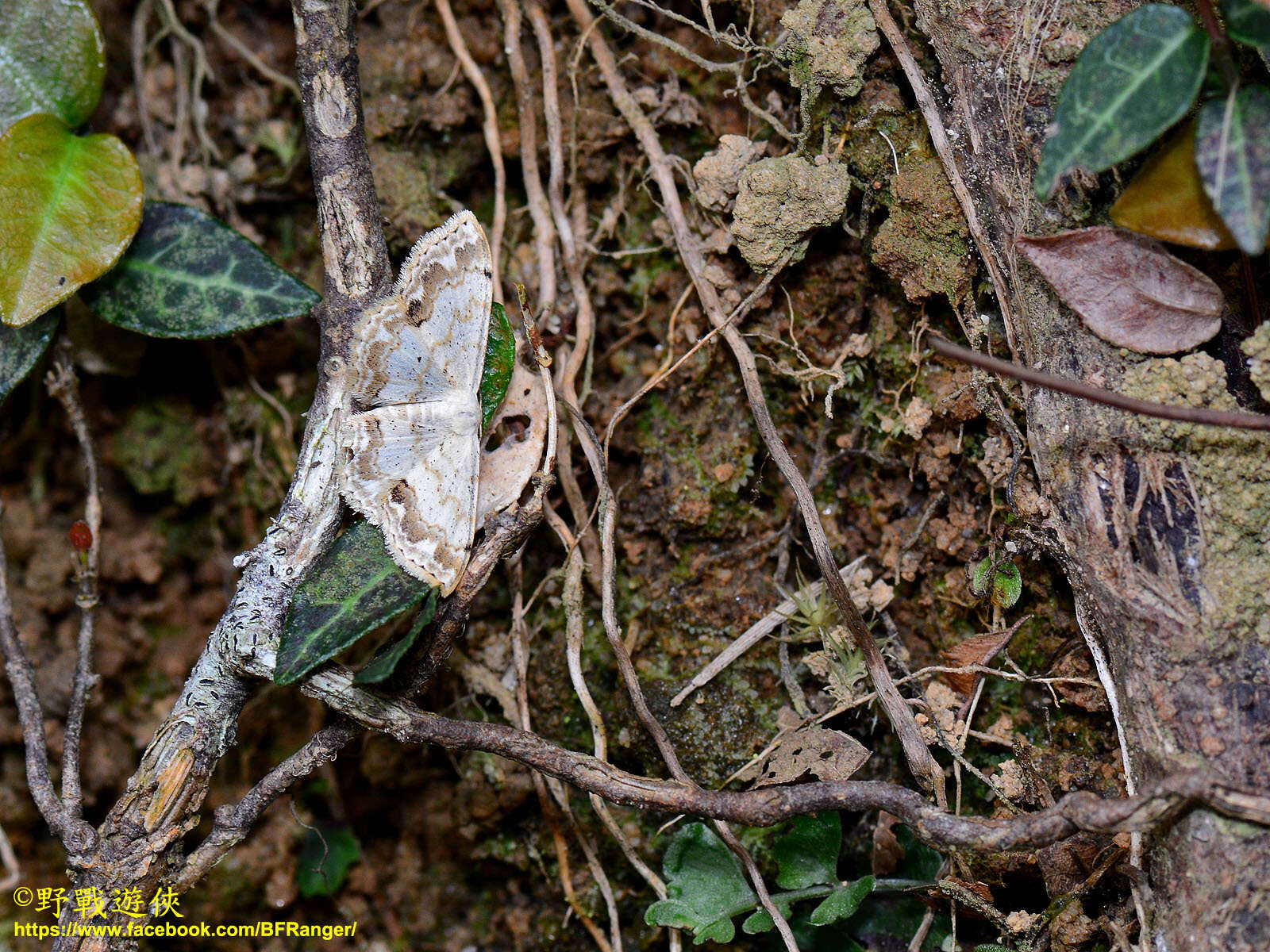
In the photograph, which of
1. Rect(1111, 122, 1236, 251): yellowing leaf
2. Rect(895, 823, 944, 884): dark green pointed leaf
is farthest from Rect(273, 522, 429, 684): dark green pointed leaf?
Rect(1111, 122, 1236, 251): yellowing leaf

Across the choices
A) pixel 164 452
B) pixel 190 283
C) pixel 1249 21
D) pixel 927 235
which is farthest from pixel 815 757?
pixel 164 452

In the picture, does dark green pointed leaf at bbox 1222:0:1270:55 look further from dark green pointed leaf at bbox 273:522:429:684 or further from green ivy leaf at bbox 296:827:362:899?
green ivy leaf at bbox 296:827:362:899

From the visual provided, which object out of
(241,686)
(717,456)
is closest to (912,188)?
(717,456)

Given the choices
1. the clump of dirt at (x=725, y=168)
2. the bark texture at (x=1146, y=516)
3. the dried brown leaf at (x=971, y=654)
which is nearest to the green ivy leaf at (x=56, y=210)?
the clump of dirt at (x=725, y=168)

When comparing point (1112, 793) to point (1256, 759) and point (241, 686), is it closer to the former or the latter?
point (1256, 759)

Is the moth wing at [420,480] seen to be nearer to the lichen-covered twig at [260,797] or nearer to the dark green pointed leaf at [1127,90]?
the lichen-covered twig at [260,797]

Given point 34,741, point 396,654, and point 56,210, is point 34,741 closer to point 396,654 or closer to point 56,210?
point 396,654
